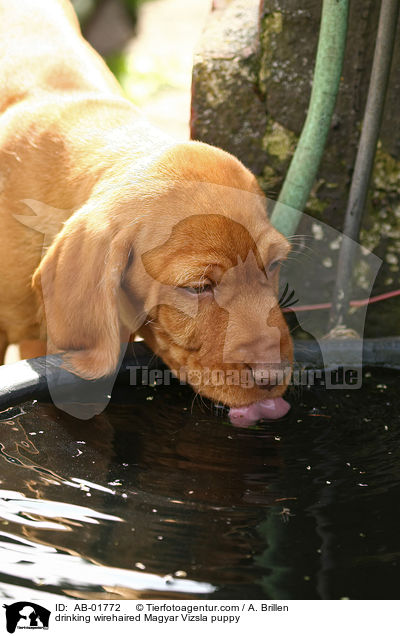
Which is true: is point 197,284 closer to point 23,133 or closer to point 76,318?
point 76,318

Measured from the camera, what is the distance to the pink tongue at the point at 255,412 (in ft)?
10.2

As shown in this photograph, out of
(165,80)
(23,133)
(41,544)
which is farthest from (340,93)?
(165,80)

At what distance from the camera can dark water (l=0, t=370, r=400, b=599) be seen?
206 cm

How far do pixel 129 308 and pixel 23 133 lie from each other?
0.95m

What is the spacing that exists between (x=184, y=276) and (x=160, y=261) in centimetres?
12

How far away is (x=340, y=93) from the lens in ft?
14.1

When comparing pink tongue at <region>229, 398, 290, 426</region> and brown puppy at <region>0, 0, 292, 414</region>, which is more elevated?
brown puppy at <region>0, 0, 292, 414</region>
